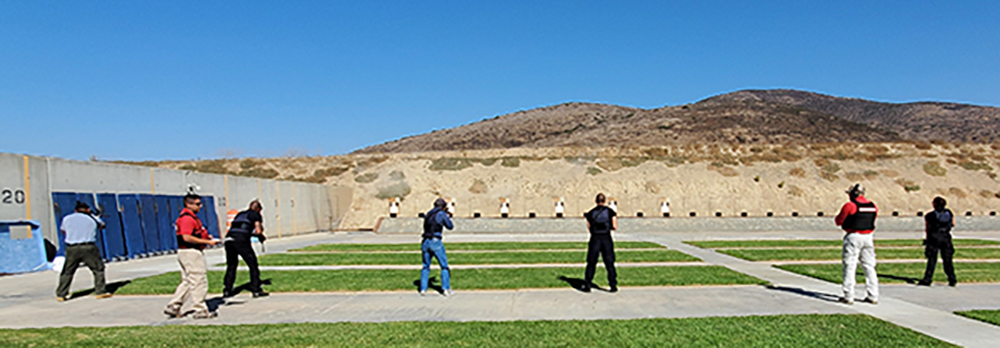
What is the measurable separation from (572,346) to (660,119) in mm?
88514

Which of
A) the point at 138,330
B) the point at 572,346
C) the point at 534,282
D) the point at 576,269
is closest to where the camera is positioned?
the point at 572,346

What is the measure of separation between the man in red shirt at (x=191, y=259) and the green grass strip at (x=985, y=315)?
368 inches

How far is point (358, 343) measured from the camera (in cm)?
728

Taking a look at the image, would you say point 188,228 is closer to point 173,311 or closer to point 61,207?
point 173,311

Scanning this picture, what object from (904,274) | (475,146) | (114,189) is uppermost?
(475,146)

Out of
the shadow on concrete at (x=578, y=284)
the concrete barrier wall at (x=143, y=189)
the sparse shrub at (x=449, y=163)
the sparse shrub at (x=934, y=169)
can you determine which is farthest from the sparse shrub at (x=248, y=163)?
the sparse shrub at (x=934, y=169)

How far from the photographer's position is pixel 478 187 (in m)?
46.5

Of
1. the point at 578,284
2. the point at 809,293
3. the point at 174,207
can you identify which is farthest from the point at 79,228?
the point at 174,207

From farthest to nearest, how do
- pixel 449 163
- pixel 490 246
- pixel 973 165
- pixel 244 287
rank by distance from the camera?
pixel 449 163, pixel 973 165, pixel 490 246, pixel 244 287

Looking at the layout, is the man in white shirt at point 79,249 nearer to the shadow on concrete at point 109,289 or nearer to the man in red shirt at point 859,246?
the shadow on concrete at point 109,289

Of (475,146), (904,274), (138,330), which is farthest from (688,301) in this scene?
(475,146)

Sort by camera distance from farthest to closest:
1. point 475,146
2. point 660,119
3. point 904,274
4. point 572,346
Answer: point 475,146 < point 660,119 < point 904,274 < point 572,346

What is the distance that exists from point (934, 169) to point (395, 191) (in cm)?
3711

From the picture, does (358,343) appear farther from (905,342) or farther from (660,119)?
(660,119)
